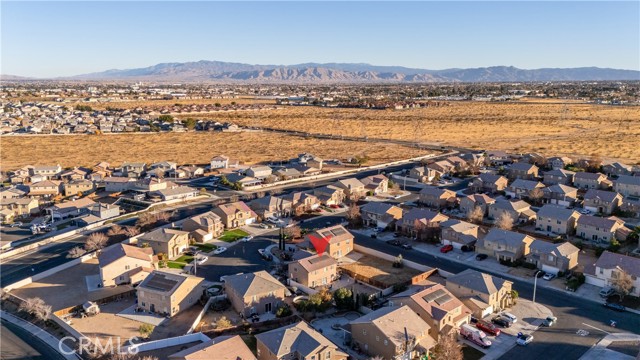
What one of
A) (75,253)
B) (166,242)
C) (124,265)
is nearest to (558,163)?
(166,242)

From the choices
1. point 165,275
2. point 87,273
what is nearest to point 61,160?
point 87,273

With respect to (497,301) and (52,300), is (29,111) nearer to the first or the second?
(52,300)

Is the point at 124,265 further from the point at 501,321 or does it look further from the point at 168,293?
the point at 501,321

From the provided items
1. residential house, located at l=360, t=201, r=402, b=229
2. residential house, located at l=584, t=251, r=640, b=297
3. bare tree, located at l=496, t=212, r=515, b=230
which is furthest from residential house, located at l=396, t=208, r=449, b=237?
residential house, located at l=584, t=251, r=640, b=297

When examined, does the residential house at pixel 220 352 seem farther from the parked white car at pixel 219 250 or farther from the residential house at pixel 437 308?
the parked white car at pixel 219 250

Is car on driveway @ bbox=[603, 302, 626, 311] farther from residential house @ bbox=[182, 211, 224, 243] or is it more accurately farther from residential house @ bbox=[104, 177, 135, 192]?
residential house @ bbox=[104, 177, 135, 192]

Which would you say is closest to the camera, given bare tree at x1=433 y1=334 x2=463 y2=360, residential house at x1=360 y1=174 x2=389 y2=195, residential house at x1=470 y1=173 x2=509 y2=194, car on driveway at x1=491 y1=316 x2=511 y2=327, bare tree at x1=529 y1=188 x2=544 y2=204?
bare tree at x1=433 y1=334 x2=463 y2=360

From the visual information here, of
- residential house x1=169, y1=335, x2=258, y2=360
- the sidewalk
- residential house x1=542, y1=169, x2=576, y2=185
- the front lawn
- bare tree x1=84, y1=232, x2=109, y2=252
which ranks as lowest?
the sidewalk
